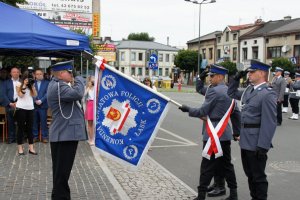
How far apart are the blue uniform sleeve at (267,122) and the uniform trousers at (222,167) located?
0.82 metres

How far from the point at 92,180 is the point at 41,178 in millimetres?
870

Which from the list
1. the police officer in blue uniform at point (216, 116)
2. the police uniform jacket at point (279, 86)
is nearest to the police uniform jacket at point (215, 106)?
the police officer in blue uniform at point (216, 116)

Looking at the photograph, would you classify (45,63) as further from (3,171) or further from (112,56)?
(3,171)

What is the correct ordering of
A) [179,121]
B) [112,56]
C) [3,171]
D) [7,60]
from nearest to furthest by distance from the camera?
[3,171], [179,121], [112,56], [7,60]

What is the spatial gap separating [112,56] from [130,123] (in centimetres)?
1517

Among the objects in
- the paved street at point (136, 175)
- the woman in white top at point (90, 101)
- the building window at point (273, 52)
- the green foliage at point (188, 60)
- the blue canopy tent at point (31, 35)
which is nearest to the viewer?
the paved street at point (136, 175)

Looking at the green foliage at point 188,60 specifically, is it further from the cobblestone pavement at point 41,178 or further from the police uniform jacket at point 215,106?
the police uniform jacket at point 215,106

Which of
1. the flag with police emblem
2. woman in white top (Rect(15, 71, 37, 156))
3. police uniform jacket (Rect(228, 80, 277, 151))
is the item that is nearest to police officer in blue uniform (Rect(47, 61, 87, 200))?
the flag with police emblem

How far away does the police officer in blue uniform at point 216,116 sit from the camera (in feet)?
18.9

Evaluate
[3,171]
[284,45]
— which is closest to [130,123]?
[3,171]

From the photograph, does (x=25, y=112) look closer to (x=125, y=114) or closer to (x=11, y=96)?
(x=11, y=96)

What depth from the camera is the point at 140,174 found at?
7.49 metres

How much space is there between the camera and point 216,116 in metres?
5.84

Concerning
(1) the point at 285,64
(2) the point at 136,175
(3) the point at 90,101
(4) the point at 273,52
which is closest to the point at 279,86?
(3) the point at 90,101
